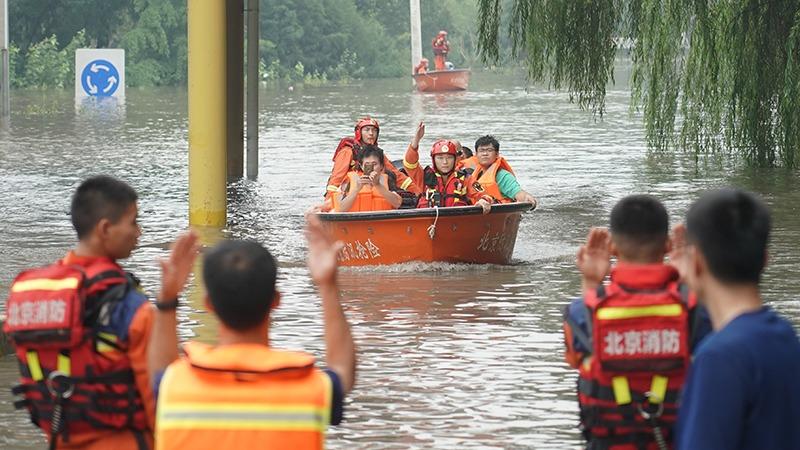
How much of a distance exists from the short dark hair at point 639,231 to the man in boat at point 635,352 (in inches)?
2.9

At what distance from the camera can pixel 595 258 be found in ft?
16.7

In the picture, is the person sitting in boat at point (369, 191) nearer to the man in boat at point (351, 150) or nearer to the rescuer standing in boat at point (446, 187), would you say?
the rescuer standing in boat at point (446, 187)

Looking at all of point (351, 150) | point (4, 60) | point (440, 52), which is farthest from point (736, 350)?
point (440, 52)

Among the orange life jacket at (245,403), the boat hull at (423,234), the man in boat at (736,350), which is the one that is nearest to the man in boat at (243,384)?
the orange life jacket at (245,403)

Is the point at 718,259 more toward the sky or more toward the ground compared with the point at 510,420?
more toward the sky

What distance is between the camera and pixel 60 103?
180ft

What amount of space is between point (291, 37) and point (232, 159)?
60.9 meters

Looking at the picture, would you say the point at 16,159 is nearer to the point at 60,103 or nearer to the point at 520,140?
the point at 520,140

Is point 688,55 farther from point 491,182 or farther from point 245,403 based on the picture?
point 245,403

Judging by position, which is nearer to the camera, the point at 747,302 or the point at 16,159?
the point at 747,302

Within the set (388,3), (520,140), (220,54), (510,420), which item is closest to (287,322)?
(510,420)

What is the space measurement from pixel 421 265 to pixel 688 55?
783 cm

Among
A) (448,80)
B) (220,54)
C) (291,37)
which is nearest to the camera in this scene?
(220,54)

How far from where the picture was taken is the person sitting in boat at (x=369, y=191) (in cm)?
1583
